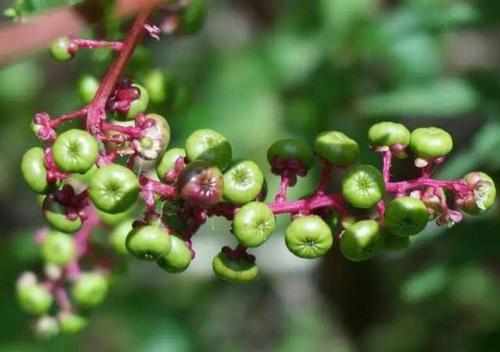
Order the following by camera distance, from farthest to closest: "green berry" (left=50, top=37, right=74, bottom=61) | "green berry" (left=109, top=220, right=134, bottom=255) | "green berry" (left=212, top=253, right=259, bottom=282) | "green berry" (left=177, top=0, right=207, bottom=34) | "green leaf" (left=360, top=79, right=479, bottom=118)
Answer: "green leaf" (left=360, top=79, right=479, bottom=118) < "green berry" (left=109, top=220, right=134, bottom=255) < "green berry" (left=177, top=0, right=207, bottom=34) < "green berry" (left=50, top=37, right=74, bottom=61) < "green berry" (left=212, top=253, right=259, bottom=282)

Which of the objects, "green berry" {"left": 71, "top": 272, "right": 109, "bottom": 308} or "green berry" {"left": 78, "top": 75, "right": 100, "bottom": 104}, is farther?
"green berry" {"left": 71, "top": 272, "right": 109, "bottom": 308}

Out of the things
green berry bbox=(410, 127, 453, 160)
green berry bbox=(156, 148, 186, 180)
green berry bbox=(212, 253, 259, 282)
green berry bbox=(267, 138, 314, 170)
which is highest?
green berry bbox=(410, 127, 453, 160)

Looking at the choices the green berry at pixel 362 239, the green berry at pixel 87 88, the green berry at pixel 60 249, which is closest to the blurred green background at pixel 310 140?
the green berry at pixel 87 88

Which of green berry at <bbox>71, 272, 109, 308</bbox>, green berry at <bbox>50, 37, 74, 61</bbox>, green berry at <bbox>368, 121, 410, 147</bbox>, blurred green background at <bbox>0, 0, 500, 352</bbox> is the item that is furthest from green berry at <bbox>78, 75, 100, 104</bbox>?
green berry at <bbox>368, 121, 410, 147</bbox>

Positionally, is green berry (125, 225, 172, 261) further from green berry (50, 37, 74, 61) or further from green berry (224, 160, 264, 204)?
green berry (50, 37, 74, 61)

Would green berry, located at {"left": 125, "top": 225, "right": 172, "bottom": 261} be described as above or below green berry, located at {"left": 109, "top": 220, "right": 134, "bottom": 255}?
above

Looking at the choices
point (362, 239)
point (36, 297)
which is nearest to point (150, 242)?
point (362, 239)

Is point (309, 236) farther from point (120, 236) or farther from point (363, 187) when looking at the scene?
point (120, 236)

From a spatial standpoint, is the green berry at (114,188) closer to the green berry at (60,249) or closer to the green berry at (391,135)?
the green berry at (391,135)
